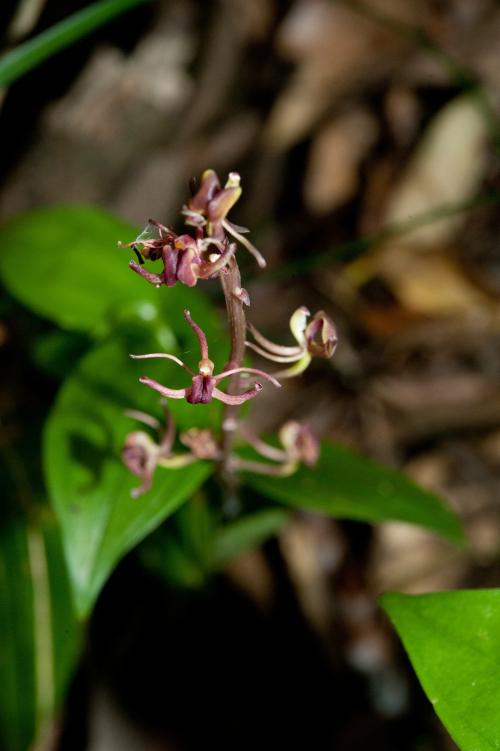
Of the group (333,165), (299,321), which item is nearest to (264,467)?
(299,321)

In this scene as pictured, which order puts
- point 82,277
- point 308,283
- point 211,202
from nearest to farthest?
1. point 211,202
2. point 82,277
3. point 308,283

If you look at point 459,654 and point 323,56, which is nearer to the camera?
point 459,654

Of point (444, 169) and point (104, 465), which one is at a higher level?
point (444, 169)

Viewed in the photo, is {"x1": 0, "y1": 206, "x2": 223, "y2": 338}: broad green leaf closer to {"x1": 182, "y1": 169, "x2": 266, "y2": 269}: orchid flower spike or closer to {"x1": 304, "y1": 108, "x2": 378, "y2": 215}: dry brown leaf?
{"x1": 182, "y1": 169, "x2": 266, "y2": 269}: orchid flower spike

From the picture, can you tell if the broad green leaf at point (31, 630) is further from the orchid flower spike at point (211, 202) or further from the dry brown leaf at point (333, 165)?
the dry brown leaf at point (333, 165)

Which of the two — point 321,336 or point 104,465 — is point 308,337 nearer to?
point 321,336

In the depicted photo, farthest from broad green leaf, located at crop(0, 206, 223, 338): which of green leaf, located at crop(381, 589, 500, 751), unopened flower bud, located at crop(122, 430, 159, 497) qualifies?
green leaf, located at crop(381, 589, 500, 751)

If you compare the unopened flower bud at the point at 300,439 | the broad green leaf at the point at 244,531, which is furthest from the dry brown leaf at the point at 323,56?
the unopened flower bud at the point at 300,439
